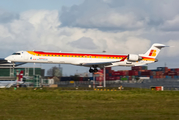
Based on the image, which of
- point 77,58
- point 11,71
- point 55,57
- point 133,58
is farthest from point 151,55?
point 11,71

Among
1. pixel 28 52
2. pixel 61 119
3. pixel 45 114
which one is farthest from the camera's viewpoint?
pixel 28 52

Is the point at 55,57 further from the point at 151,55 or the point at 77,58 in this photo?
the point at 151,55

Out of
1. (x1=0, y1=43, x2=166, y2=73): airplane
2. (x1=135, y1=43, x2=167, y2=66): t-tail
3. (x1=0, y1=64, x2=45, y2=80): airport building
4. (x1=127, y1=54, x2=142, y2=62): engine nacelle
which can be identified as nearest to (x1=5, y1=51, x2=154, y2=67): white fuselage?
(x1=0, y1=43, x2=166, y2=73): airplane

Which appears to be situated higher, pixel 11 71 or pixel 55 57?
pixel 55 57

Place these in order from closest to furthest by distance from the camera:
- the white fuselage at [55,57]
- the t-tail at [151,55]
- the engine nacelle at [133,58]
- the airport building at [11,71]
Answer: the white fuselage at [55,57] → the engine nacelle at [133,58] → the t-tail at [151,55] → the airport building at [11,71]

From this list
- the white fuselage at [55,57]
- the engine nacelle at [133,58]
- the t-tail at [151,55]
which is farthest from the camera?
the t-tail at [151,55]

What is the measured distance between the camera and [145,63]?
41.6m

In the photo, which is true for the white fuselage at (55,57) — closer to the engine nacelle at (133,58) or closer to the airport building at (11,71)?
the engine nacelle at (133,58)

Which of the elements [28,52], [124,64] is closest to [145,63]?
[124,64]

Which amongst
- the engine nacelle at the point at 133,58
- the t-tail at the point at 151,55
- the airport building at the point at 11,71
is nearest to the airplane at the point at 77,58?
the engine nacelle at the point at 133,58

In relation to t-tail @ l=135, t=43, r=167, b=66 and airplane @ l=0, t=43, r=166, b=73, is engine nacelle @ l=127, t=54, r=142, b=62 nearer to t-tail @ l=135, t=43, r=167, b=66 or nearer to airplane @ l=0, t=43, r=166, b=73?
airplane @ l=0, t=43, r=166, b=73

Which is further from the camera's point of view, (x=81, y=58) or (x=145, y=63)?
(x=145, y=63)

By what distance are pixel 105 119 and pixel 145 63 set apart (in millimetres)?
30523

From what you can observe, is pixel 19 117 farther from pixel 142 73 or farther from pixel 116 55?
pixel 142 73
